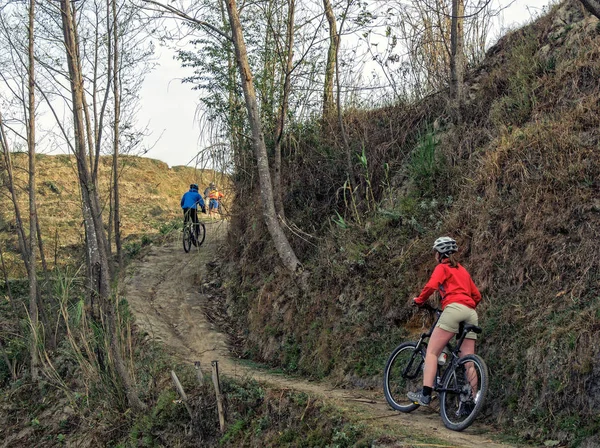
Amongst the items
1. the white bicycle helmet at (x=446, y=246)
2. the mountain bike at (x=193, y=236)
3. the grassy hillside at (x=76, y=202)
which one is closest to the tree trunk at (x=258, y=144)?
the white bicycle helmet at (x=446, y=246)

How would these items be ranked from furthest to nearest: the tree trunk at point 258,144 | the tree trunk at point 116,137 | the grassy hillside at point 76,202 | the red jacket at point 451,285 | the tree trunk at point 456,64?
the grassy hillside at point 76,202 → the tree trunk at point 116,137 → the tree trunk at point 258,144 → the tree trunk at point 456,64 → the red jacket at point 451,285

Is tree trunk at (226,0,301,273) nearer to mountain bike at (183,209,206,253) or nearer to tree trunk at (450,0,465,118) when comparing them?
tree trunk at (450,0,465,118)

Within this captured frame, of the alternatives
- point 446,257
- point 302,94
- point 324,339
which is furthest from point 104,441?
point 302,94

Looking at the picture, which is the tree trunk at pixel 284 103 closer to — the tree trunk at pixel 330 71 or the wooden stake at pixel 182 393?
the tree trunk at pixel 330 71

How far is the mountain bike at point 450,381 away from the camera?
6.56 m

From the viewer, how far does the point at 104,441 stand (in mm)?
10422

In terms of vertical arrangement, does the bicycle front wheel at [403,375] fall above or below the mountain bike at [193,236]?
below

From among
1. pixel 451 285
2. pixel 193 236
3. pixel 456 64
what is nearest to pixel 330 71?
pixel 456 64

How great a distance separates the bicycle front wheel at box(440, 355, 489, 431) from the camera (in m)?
6.44

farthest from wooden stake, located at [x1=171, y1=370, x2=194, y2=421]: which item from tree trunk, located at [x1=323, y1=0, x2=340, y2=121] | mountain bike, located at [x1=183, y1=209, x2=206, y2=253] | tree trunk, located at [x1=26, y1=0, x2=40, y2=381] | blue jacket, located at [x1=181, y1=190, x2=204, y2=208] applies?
mountain bike, located at [x1=183, y1=209, x2=206, y2=253]

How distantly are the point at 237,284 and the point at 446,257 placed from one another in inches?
338

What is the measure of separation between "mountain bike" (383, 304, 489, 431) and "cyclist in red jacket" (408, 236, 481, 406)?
0.11 meters

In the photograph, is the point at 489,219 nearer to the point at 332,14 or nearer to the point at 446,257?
the point at 446,257

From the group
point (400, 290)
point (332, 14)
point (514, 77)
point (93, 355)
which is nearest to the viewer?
point (400, 290)
